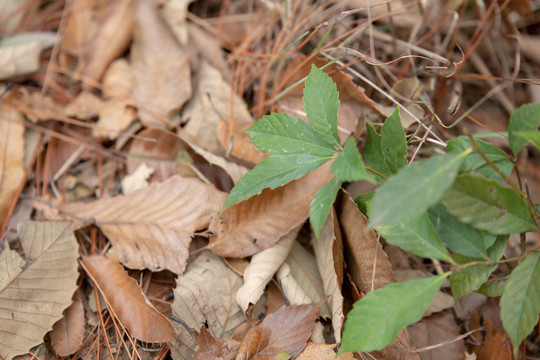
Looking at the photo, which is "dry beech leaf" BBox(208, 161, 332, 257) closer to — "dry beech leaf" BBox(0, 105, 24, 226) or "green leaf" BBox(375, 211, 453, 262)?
"green leaf" BBox(375, 211, 453, 262)

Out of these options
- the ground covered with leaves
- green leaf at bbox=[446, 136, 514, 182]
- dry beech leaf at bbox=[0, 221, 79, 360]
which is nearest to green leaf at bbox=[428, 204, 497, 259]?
the ground covered with leaves

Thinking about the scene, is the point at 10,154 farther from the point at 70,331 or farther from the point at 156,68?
the point at 70,331

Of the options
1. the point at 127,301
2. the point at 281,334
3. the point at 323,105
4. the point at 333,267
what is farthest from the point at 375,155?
the point at 127,301

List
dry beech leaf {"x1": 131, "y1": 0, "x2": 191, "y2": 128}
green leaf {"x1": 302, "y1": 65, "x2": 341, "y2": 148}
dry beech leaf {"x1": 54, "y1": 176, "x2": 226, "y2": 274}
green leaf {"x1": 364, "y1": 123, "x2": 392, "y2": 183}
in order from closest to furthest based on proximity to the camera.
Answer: green leaf {"x1": 302, "y1": 65, "x2": 341, "y2": 148}
green leaf {"x1": 364, "y1": 123, "x2": 392, "y2": 183}
dry beech leaf {"x1": 54, "y1": 176, "x2": 226, "y2": 274}
dry beech leaf {"x1": 131, "y1": 0, "x2": 191, "y2": 128}

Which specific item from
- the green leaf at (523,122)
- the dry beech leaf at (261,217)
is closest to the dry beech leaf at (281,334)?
the dry beech leaf at (261,217)

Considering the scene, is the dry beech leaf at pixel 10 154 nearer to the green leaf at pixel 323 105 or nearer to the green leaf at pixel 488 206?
the green leaf at pixel 323 105

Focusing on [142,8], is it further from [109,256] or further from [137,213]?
[109,256]

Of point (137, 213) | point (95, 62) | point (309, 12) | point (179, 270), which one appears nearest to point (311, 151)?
point (179, 270)
